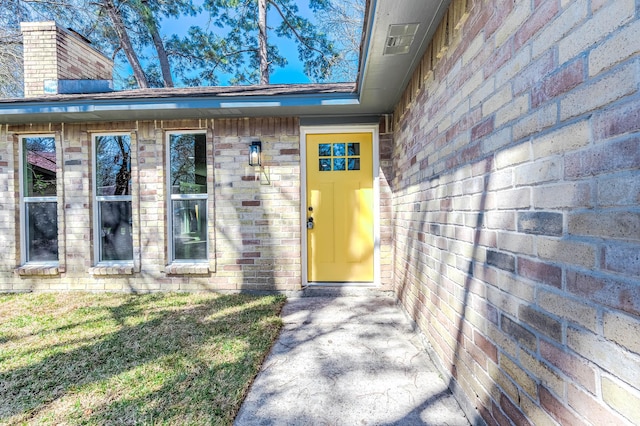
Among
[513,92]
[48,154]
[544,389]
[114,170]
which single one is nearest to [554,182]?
[513,92]

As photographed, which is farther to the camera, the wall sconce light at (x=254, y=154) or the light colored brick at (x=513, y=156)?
the wall sconce light at (x=254, y=154)

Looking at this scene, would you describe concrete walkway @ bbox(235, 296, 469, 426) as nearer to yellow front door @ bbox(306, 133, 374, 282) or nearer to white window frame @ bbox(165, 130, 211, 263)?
yellow front door @ bbox(306, 133, 374, 282)

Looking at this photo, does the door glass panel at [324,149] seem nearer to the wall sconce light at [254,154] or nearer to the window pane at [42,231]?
the wall sconce light at [254,154]

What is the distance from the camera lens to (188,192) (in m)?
4.11

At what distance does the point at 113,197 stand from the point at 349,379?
4098mm

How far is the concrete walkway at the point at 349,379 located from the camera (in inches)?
66.7

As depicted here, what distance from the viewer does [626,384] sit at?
0.80m

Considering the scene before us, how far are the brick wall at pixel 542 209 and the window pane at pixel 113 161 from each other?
4.32 meters

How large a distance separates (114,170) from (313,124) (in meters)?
3.01

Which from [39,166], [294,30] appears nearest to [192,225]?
[39,166]

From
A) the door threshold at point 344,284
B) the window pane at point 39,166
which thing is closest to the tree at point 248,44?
the window pane at point 39,166

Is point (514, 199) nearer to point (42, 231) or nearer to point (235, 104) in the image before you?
point (235, 104)

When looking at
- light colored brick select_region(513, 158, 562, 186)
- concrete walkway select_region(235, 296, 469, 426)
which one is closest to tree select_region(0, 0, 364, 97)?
concrete walkway select_region(235, 296, 469, 426)

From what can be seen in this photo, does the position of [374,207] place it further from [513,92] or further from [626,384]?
[626,384]
